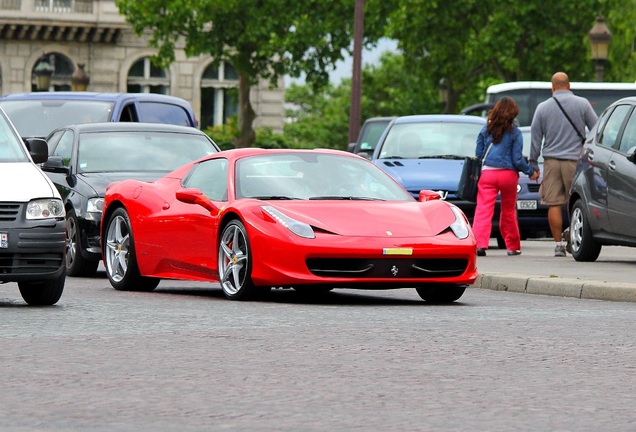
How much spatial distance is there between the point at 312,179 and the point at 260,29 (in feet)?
139

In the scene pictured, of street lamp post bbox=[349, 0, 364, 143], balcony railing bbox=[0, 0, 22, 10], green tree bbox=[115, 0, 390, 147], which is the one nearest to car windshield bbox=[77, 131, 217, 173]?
street lamp post bbox=[349, 0, 364, 143]

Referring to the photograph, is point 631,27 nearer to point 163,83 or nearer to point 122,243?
point 163,83

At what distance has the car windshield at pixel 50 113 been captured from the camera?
21.9 meters

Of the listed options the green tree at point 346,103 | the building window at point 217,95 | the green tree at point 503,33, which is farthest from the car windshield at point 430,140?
the green tree at point 346,103

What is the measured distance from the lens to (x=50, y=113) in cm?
2209

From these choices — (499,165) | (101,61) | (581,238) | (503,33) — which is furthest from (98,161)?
(101,61)

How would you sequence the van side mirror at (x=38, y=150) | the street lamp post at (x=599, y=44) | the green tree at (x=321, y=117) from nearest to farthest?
the van side mirror at (x=38, y=150) → the street lamp post at (x=599, y=44) → the green tree at (x=321, y=117)

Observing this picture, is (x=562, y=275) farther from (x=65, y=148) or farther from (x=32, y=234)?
(x=65, y=148)

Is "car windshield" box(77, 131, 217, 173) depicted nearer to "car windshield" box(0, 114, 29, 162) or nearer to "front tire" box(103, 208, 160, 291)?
"front tire" box(103, 208, 160, 291)

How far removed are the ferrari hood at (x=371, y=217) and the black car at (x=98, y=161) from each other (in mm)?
4309

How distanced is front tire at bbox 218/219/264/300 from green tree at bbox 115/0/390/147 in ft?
137

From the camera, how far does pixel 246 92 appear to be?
188 ft

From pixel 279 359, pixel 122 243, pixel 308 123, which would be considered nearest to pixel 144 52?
pixel 308 123

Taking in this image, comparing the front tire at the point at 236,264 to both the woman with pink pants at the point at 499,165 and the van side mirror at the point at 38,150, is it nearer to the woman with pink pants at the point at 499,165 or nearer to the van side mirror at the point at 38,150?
the van side mirror at the point at 38,150
